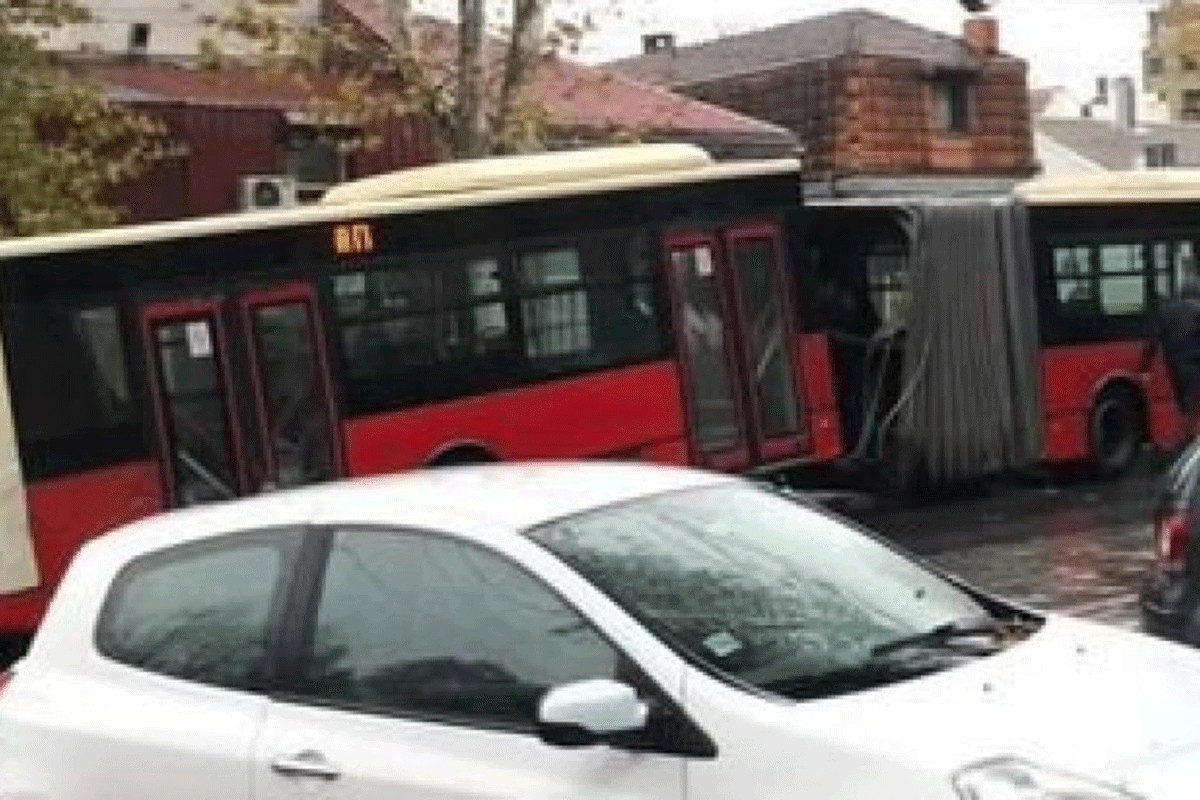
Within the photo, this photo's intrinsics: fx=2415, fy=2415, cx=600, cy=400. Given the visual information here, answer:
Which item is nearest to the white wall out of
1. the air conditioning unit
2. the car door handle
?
the air conditioning unit

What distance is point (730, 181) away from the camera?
18.8 metres

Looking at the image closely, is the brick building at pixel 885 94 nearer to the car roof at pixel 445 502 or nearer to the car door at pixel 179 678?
the car roof at pixel 445 502

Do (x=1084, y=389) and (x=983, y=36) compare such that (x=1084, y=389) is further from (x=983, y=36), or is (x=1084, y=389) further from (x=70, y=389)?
(x=983, y=36)

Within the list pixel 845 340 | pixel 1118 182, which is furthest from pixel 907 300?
pixel 1118 182

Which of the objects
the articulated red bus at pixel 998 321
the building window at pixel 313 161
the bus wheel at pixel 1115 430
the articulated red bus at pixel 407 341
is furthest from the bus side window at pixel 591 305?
the building window at pixel 313 161

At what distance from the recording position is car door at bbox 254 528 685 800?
5.20m

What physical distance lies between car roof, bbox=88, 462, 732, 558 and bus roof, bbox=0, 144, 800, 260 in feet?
31.3

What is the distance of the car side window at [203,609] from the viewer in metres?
5.90

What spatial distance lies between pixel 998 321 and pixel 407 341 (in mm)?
6014

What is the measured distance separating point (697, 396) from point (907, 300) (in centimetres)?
255

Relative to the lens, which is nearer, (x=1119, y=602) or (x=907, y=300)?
(x=1119, y=602)

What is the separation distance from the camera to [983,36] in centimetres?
5000

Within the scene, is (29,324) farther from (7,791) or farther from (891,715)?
(891,715)

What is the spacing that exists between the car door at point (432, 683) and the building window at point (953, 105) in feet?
144
